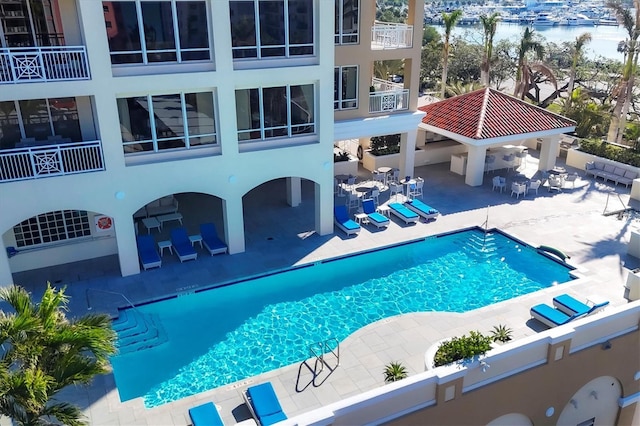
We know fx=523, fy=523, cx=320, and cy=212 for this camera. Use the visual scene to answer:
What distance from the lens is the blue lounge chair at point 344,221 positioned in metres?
20.1

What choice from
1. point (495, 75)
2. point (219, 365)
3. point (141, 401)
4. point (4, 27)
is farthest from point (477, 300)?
point (495, 75)

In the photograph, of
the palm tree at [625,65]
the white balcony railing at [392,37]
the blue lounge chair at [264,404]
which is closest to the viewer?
the blue lounge chair at [264,404]

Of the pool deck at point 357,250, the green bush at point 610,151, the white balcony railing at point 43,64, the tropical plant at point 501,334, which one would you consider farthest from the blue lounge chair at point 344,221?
the green bush at point 610,151

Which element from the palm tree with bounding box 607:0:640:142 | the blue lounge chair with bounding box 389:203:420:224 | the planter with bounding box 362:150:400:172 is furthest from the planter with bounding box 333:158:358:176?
the palm tree with bounding box 607:0:640:142

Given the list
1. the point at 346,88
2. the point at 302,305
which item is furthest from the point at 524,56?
the point at 302,305

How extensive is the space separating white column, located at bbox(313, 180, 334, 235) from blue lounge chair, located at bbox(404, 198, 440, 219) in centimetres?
402

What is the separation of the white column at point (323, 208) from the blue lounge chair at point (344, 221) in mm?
508

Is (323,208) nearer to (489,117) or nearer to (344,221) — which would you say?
(344,221)

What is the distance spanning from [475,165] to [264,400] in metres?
16.9

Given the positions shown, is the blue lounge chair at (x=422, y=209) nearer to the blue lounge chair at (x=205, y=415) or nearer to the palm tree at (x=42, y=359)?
the blue lounge chair at (x=205, y=415)

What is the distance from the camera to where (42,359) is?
25.5 feet

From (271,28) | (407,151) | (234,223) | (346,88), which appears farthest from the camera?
(407,151)

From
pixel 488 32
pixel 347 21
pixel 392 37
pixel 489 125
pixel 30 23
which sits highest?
pixel 30 23

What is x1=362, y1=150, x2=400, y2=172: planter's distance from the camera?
26.6 m
